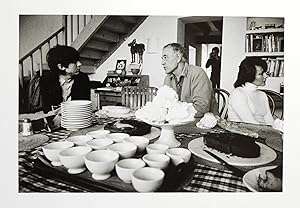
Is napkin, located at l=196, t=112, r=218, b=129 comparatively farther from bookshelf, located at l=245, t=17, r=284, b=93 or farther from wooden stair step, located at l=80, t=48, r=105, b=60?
wooden stair step, located at l=80, t=48, r=105, b=60

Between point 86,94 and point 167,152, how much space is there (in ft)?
1.46

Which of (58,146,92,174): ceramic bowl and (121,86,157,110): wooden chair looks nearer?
(58,146,92,174): ceramic bowl

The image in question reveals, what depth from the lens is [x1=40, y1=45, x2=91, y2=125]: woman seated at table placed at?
1.51 metres

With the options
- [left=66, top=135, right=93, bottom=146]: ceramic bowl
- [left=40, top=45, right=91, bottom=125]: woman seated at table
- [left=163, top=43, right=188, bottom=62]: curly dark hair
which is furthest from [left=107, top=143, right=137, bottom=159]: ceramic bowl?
[left=163, top=43, right=188, bottom=62]: curly dark hair

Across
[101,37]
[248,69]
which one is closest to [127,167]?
[101,37]

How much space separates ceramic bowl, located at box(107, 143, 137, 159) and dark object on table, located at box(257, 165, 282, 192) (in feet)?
1.83

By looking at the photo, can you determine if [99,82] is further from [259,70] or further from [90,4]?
[259,70]

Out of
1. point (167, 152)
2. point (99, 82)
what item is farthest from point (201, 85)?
point (99, 82)

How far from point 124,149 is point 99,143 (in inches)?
4.7

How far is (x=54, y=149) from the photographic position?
141cm

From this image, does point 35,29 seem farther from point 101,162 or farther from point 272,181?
point 272,181

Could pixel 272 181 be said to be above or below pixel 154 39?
below

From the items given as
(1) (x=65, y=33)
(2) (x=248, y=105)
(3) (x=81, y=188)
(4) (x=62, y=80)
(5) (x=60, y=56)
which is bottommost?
(3) (x=81, y=188)
